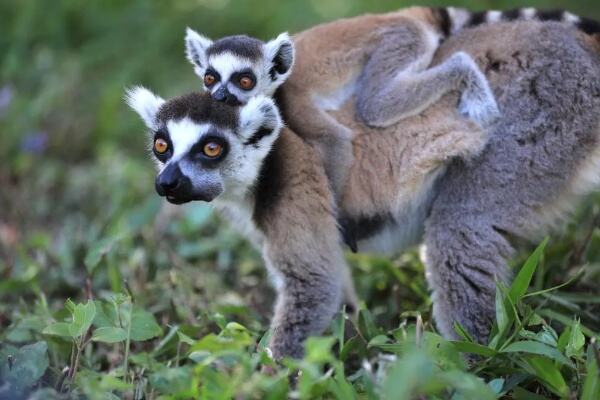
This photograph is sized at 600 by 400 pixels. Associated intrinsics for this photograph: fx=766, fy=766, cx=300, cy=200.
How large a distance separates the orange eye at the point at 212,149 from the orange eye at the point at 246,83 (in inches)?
20.5

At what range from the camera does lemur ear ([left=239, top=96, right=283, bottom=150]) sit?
4234 millimetres

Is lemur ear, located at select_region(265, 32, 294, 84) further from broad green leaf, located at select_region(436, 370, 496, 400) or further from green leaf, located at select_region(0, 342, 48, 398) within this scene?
broad green leaf, located at select_region(436, 370, 496, 400)

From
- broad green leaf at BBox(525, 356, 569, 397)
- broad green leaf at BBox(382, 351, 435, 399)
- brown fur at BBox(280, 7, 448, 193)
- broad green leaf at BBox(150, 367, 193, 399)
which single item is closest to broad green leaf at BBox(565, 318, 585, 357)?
broad green leaf at BBox(525, 356, 569, 397)

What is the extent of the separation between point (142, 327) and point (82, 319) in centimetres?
34

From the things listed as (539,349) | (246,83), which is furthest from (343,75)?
(539,349)

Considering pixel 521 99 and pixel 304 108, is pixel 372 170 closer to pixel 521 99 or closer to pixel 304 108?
pixel 304 108

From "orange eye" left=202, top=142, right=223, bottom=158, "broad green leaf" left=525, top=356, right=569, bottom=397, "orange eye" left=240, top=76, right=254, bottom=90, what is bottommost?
"broad green leaf" left=525, top=356, right=569, bottom=397

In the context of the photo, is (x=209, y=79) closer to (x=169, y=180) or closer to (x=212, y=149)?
(x=212, y=149)

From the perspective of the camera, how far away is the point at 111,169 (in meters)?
7.72

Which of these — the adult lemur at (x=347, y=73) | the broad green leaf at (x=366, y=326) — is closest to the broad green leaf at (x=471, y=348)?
the broad green leaf at (x=366, y=326)

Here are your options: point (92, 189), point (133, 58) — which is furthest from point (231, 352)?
point (133, 58)

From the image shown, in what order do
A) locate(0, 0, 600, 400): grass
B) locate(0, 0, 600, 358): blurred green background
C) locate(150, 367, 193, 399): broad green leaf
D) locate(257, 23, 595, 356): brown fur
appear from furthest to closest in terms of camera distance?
locate(0, 0, 600, 358): blurred green background → locate(257, 23, 595, 356): brown fur → locate(0, 0, 600, 400): grass → locate(150, 367, 193, 399): broad green leaf

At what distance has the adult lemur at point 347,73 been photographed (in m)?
4.53

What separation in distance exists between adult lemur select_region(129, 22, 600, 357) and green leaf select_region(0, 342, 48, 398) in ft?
3.48
